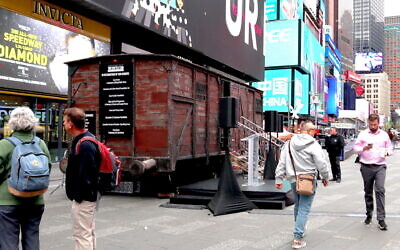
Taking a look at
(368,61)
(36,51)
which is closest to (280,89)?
(36,51)

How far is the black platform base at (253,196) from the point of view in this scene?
9.29 metres

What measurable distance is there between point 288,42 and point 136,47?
45993 millimetres

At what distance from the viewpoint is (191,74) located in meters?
11.4

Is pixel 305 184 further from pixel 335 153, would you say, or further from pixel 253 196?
pixel 335 153

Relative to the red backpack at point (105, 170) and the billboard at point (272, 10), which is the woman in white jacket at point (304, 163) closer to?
the red backpack at point (105, 170)

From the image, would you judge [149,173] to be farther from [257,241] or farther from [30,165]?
[30,165]

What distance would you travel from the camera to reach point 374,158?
7.41 m

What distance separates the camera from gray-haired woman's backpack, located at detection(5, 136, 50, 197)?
3.92 metres

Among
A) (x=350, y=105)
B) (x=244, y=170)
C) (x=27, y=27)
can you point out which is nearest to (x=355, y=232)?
(x=244, y=170)

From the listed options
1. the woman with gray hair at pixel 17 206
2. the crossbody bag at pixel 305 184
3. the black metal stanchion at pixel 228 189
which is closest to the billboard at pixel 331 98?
Result: the black metal stanchion at pixel 228 189

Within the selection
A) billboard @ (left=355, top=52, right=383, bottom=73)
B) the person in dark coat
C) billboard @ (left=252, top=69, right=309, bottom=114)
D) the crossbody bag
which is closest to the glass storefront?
the person in dark coat

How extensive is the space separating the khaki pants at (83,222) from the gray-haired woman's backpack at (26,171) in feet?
1.49

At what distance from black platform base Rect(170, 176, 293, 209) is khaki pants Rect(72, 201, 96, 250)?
17.2 ft

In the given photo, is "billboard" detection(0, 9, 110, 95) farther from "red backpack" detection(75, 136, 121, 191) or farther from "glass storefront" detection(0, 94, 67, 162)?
"red backpack" detection(75, 136, 121, 191)
